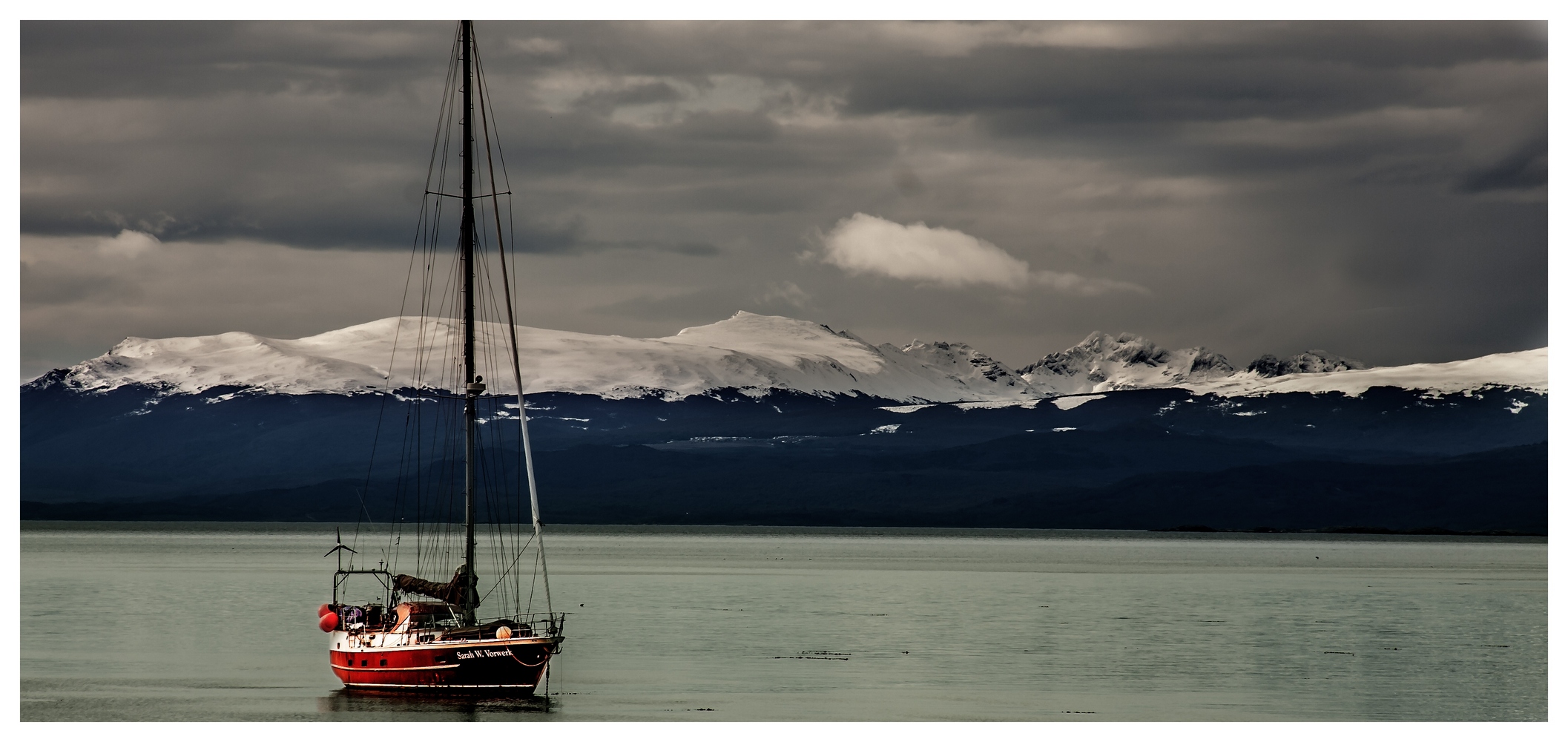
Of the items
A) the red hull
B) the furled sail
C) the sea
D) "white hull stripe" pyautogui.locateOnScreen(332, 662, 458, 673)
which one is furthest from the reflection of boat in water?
the furled sail

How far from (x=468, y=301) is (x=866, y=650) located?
23.4 meters

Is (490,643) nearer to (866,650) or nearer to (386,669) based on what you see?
(386,669)

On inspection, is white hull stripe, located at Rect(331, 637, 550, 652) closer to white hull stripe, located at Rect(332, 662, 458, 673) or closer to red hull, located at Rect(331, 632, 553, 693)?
red hull, located at Rect(331, 632, 553, 693)

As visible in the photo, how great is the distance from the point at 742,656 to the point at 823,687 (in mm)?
9738

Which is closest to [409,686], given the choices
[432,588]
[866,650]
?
[432,588]

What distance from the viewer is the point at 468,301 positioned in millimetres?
50062

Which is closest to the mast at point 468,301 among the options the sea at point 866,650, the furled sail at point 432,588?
the furled sail at point 432,588

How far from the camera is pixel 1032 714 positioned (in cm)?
4762

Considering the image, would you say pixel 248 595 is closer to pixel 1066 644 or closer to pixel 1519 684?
pixel 1066 644

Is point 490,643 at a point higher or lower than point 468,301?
lower

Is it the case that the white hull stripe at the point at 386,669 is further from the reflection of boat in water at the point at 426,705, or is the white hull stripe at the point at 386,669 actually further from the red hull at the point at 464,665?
the reflection of boat in water at the point at 426,705

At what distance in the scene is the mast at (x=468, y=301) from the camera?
49188 millimetres

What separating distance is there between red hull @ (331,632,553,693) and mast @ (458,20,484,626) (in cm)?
169
